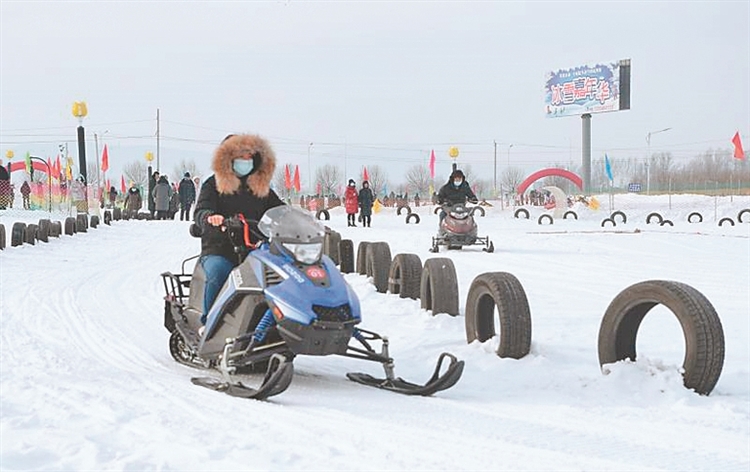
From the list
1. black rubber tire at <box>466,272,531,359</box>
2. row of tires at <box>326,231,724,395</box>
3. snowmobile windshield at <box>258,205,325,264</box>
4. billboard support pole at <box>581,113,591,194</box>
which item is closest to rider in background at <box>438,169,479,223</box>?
row of tires at <box>326,231,724,395</box>

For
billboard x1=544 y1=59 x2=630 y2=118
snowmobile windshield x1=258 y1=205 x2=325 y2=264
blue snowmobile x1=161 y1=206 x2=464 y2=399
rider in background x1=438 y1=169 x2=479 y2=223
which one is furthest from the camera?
billboard x1=544 y1=59 x2=630 y2=118

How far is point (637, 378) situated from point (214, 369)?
3.02 m

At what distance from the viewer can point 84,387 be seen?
5328mm

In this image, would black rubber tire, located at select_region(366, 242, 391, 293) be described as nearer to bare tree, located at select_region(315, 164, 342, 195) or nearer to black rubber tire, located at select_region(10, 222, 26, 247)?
black rubber tire, located at select_region(10, 222, 26, 247)

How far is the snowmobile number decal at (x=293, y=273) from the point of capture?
5.23 m

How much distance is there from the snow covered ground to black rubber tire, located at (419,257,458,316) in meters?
0.15

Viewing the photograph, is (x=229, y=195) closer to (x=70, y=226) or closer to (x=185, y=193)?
(x=70, y=226)

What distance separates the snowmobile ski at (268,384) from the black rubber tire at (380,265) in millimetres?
5424

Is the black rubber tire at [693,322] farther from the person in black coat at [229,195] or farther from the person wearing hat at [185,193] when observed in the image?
the person wearing hat at [185,193]

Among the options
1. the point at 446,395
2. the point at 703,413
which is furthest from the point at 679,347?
the point at 446,395

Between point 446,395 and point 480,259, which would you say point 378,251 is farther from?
point 446,395

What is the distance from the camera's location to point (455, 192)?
17.7m

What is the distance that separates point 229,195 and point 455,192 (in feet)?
38.2

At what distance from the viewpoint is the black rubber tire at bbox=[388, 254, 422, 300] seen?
995 centimetres
